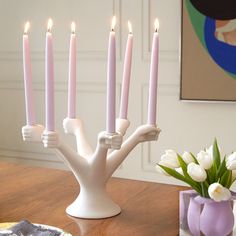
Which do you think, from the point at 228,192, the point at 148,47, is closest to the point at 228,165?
the point at 228,192

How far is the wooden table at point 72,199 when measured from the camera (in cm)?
101

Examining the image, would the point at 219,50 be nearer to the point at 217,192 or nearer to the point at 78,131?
the point at 78,131

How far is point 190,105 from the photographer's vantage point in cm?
280

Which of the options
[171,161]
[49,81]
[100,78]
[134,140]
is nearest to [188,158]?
[171,161]

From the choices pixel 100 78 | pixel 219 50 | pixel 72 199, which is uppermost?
pixel 219 50

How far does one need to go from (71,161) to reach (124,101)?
0.23 metres

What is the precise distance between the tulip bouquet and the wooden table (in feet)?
0.47

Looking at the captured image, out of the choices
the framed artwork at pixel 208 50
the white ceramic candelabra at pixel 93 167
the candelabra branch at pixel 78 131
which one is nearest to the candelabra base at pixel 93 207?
the white ceramic candelabra at pixel 93 167

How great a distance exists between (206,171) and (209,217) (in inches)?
3.7

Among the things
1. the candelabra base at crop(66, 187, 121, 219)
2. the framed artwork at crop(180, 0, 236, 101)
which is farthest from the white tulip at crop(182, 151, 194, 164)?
the framed artwork at crop(180, 0, 236, 101)

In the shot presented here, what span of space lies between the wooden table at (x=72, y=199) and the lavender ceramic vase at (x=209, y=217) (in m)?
0.09

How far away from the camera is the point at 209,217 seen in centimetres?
89

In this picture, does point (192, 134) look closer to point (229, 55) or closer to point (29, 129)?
point (229, 55)

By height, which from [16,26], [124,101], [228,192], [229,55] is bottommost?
[228,192]
